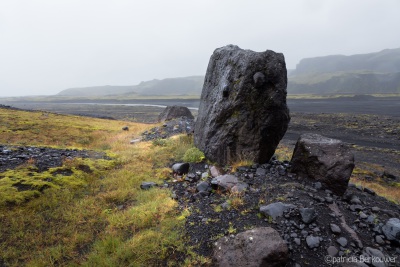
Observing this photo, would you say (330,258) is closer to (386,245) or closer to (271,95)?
(386,245)

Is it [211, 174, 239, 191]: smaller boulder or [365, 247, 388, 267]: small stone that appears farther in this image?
[211, 174, 239, 191]: smaller boulder

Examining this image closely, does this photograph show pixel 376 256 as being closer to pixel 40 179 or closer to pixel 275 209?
pixel 275 209

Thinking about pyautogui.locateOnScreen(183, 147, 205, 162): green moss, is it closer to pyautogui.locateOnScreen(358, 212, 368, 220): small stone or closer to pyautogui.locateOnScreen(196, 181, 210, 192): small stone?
pyautogui.locateOnScreen(196, 181, 210, 192): small stone

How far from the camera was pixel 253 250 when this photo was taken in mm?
6691

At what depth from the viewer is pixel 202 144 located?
15305mm

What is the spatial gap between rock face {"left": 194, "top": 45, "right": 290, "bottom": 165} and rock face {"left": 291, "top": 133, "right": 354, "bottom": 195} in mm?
1751

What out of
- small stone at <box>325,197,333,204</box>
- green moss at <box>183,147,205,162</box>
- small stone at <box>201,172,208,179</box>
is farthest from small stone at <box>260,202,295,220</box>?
green moss at <box>183,147,205,162</box>

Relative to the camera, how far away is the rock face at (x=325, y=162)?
33.9 ft

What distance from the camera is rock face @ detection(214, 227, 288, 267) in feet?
21.4

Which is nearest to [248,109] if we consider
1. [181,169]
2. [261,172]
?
[261,172]

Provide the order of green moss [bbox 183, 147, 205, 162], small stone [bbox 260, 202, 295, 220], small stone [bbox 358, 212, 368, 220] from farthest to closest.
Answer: green moss [bbox 183, 147, 205, 162]
small stone [bbox 358, 212, 368, 220]
small stone [bbox 260, 202, 295, 220]

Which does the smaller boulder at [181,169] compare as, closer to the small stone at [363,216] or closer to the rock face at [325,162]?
the rock face at [325,162]

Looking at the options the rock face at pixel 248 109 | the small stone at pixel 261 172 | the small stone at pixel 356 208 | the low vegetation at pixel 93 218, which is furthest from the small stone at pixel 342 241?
the rock face at pixel 248 109

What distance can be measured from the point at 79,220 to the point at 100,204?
127cm
